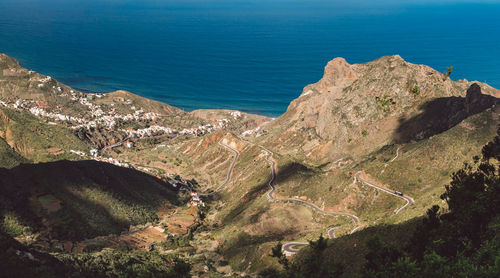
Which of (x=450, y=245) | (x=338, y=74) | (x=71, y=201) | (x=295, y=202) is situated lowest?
(x=71, y=201)

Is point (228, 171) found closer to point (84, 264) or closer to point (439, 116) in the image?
point (439, 116)

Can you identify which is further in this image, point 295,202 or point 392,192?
point 295,202

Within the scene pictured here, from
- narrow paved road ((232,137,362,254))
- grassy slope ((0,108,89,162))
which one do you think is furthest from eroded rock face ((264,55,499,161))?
grassy slope ((0,108,89,162))

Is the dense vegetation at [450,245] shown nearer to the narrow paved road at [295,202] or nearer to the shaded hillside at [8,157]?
the narrow paved road at [295,202]

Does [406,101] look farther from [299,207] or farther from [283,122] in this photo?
[283,122]

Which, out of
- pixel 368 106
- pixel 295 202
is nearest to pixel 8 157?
pixel 295 202

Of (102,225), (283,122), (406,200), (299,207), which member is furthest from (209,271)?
(283,122)
